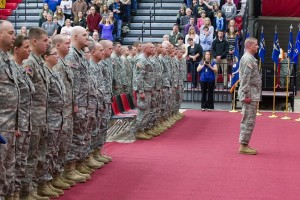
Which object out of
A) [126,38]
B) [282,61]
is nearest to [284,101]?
[282,61]

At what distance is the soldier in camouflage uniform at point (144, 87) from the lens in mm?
15438

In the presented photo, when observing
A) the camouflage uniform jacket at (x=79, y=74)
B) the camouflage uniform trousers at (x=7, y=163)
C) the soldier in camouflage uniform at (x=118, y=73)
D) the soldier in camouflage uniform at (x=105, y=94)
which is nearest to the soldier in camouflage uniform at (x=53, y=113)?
the camouflage uniform jacket at (x=79, y=74)

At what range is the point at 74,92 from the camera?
10062mm

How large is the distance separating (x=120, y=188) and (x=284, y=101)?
15.2 metres

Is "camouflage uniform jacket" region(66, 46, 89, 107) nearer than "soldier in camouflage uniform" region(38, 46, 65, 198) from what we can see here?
No

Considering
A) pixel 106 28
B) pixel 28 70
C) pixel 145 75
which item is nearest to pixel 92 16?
pixel 106 28

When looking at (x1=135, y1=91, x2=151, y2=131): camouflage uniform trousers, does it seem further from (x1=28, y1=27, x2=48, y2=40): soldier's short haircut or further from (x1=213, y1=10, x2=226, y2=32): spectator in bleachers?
(x1=213, y1=10, x2=226, y2=32): spectator in bleachers

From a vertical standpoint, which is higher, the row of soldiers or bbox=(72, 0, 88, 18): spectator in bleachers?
bbox=(72, 0, 88, 18): spectator in bleachers

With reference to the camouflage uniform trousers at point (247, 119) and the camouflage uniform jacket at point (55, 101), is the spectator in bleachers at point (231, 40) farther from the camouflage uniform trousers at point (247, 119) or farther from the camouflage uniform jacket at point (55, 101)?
the camouflage uniform jacket at point (55, 101)

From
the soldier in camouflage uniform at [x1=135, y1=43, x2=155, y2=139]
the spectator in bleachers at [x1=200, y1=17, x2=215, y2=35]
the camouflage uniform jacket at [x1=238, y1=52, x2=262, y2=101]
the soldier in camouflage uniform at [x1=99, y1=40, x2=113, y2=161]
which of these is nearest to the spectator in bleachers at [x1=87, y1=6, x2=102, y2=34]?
the spectator in bleachers at [x1=200, y1=17, x2=215, y2=35]

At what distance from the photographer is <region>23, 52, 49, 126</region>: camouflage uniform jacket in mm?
8453

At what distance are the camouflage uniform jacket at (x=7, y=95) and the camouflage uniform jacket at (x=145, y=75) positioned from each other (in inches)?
314

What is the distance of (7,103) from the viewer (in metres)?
7.44

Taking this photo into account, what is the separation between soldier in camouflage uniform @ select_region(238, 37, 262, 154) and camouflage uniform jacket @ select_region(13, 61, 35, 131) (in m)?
5.97
